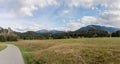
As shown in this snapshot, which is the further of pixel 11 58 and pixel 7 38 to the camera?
pixel 7 38

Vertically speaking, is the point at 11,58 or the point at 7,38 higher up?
the point at 7,38

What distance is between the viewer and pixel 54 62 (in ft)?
55.1

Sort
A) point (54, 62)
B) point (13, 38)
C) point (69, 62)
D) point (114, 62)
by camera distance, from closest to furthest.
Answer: point (114, 62), point (69, 62), point (54, 62), point (13, 38)

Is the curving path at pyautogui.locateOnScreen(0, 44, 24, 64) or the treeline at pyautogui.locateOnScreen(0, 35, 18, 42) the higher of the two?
the treeline at pyautogui.locateOnScreen(0, 35, 18, 42)

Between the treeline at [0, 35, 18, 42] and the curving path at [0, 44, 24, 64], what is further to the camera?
the treeline at [0, 35, 18, 42]

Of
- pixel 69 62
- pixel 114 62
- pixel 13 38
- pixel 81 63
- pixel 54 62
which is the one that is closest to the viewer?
pixel 114 62

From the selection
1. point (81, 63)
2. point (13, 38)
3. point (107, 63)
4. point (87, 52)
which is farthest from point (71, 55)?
point (13, 38)

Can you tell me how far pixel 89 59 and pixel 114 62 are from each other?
189cm

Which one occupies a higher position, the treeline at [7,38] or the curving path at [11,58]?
the treeline at [7,38]

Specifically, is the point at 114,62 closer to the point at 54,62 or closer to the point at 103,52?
the point at 103,52

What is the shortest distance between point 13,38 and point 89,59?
10384cm

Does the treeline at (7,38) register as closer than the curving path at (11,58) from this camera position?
No

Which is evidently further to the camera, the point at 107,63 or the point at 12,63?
the point at 12,63

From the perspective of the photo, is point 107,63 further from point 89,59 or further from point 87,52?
point 87,52
